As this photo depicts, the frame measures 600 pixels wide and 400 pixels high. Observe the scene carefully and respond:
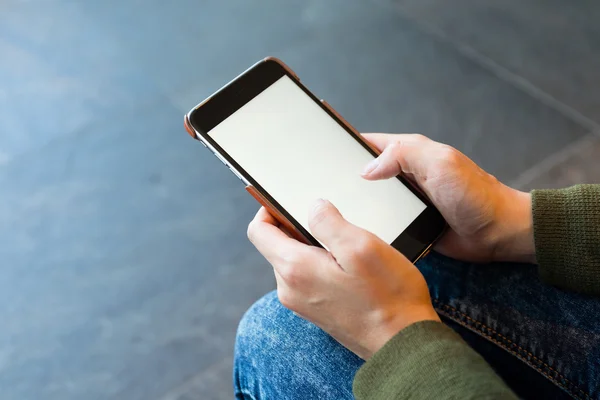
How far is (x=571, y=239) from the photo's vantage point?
0.53m

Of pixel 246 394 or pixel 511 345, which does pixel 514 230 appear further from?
pixel 246 394

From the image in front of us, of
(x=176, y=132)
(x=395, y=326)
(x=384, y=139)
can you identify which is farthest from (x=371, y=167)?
(x=176, y=132)

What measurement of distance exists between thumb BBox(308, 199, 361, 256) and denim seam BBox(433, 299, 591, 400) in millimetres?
138

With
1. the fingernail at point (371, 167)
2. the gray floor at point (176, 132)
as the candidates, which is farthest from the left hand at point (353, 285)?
the gray floor at point (176, 132)

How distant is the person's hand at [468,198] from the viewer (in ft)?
1.81

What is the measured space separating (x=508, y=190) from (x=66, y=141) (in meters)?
0.86

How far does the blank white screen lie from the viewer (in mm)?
596

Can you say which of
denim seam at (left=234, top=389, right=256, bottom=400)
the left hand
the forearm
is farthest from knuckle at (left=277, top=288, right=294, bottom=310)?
the forearm

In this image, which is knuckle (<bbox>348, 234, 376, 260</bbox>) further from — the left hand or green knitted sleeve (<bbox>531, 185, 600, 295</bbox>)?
green knitted sleeve (<bbox>531, 185, 600, 295</bbox>)

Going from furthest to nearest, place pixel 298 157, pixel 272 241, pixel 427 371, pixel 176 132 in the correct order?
pixel 176 132, pixel 298 157, pixel 272 241, pixel 427 371

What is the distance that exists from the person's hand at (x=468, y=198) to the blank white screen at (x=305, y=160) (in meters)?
0.04

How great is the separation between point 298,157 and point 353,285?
205 millimetres

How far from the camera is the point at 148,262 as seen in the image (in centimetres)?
96

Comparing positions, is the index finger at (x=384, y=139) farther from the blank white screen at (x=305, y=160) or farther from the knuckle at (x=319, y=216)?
the knuckle at (x=319, y=216)
